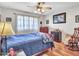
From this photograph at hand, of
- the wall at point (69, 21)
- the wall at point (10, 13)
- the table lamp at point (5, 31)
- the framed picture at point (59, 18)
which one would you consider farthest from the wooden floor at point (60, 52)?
the table lamp at point (5, 31)

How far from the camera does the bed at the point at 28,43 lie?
1663 millimetres

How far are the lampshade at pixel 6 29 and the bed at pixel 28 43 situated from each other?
0.08m

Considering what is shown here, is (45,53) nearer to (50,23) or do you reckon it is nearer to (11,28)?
(50,23)

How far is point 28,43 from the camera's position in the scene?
174 cm

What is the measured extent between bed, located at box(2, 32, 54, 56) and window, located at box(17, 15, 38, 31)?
110 millimetres

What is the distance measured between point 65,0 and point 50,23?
407mm

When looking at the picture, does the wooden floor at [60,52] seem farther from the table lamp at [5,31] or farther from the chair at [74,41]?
the table lamp at [5,31]

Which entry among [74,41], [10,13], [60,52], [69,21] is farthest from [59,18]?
[10,13]

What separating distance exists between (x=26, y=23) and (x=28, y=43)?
1.01 ft

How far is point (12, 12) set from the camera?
1703mm

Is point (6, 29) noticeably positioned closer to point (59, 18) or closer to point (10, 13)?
point (10, 13)

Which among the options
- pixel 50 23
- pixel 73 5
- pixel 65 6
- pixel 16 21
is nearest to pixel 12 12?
pixel 16 21

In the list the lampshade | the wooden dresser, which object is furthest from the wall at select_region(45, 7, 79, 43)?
the lampshade

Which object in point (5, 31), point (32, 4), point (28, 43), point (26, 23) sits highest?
point (32, 4)
